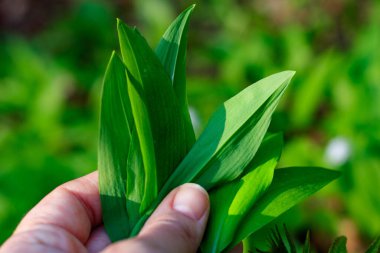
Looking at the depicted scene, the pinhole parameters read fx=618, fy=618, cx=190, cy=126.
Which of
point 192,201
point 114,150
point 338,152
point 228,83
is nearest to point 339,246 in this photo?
Result: point 192,201

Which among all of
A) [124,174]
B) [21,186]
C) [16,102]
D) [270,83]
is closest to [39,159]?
[21,186]

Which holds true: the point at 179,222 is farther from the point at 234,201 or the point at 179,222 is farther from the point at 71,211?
the point at 71,211

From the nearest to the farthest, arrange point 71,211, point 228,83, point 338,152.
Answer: point 71,211 → point 338,152 → point 228,83

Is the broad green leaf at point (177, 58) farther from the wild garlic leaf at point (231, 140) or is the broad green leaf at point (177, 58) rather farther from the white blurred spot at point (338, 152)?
the white blurred spot at point (338, 152)

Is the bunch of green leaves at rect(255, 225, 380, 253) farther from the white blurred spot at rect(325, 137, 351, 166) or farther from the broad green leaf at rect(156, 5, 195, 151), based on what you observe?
the white blurred spot at rect(325, 137, 351, 166)

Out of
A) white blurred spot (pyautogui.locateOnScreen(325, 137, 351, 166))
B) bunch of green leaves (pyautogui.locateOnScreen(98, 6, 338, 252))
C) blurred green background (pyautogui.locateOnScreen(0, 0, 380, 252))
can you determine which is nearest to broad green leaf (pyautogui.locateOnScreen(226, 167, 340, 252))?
bunch of green leaves (pyautogui.locateOnScreen(98, 6, 338, 252))

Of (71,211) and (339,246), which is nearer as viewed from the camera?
(339,246)

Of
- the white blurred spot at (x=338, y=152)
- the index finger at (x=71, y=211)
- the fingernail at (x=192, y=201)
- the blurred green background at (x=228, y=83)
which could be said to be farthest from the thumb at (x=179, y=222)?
the white blurred spot at (x=338, y=152)

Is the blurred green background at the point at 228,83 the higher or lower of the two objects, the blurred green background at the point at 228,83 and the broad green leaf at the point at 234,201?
the lower
